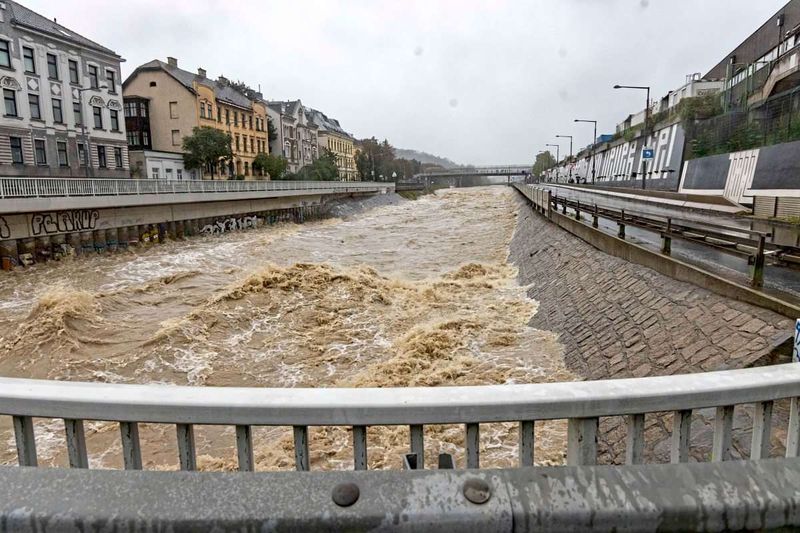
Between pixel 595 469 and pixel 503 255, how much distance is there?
24901 millimetres

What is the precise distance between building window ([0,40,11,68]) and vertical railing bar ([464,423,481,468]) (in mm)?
47614

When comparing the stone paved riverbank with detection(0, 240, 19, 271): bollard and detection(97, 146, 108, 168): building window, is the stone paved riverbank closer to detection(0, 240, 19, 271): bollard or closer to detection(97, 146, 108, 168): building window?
detection(0, 240, 19, 271): bollard

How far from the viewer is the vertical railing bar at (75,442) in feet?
7.29

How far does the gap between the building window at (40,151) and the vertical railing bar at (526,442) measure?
4760cm

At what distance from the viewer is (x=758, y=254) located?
8.30m

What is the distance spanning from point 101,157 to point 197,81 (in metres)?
19.5

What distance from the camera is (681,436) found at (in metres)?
2.44

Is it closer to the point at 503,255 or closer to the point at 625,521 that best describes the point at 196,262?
the point at 503,255

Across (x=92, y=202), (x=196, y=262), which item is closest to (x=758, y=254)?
(x=196, y=262)

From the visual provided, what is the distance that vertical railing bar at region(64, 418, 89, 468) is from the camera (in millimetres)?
2223

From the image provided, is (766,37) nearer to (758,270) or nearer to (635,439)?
(758,270)

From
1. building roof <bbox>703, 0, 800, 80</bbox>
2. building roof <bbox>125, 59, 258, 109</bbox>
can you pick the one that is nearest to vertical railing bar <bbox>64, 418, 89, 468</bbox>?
building roof <bbox>703, 0, 800, 80</bbox>

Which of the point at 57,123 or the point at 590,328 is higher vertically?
the point at 57,123

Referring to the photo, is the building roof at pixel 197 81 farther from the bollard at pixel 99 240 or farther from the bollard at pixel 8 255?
the bollard at pixel 8 255
